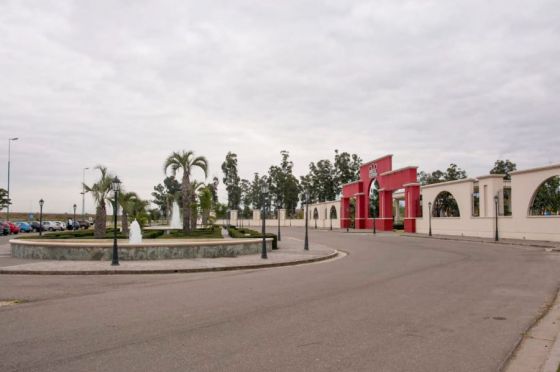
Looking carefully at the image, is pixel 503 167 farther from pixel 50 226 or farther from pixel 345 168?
pixel 50 226

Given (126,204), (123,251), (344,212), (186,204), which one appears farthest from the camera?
(344,212)

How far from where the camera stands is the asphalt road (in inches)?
237

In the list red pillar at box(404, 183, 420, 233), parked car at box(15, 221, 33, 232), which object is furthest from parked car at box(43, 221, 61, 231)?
red pillar at box(404, 183, 420, 233)

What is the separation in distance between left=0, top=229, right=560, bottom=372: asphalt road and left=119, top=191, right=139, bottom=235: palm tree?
2003cm

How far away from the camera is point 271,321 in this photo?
8211 millimetres

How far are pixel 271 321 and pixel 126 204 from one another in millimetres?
28744

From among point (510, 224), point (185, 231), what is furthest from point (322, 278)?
point (510, 224)

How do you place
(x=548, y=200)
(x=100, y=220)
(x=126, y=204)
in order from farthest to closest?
1. (x=548, y=200)
2. (x=126, y=204)
3. (x=100, y=220)

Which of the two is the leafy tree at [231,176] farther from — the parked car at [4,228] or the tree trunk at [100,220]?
the tree trunk at [100,220]

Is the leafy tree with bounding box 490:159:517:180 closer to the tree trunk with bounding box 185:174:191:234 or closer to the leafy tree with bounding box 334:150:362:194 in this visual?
the leafy tree with bounding box 334:150:362:194

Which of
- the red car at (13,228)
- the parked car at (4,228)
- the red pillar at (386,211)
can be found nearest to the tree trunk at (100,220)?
the parked car at (4,228)

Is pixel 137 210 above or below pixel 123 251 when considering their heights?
above

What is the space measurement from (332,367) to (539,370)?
2.40 m

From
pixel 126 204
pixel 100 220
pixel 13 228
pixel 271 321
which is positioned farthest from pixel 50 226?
A: pixel 271 321
